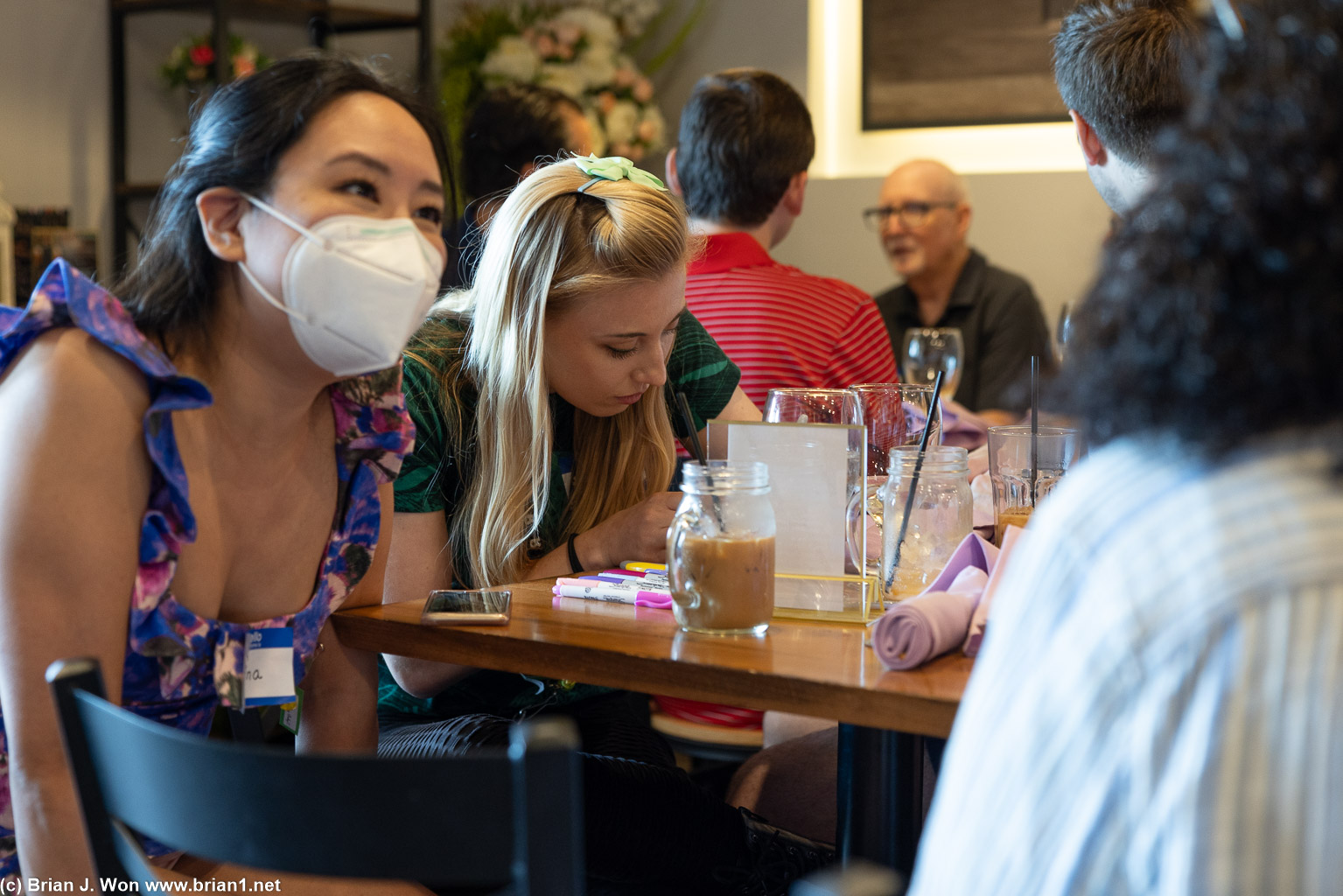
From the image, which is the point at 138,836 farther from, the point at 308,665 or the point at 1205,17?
the point at 1205,17

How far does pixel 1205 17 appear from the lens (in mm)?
656

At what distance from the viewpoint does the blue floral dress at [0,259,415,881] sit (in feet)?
3.39

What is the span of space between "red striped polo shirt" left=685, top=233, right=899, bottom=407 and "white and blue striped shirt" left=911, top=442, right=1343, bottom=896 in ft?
5.91

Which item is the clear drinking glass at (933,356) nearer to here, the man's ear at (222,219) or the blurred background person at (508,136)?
the blurred background person at (508,136)

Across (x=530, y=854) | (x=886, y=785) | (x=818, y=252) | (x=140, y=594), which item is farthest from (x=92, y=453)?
(x=818, y=252)

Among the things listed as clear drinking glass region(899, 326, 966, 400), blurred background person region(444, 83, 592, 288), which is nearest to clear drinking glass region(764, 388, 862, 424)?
clear drinking glass region(899, 326, 966, 400)

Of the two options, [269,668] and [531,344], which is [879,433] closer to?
[531,344]

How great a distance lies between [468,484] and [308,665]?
1.15 feet

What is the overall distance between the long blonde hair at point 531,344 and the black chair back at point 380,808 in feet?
2.58

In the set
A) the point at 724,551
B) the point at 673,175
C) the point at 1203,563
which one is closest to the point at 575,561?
the point at 724,551

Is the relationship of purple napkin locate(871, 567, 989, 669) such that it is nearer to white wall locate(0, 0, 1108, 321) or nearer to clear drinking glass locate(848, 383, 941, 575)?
clear drinking glass locate(848, 383, 941, 575)

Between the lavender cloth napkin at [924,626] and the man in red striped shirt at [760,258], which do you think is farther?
the man in red striped shirt at [760,258]

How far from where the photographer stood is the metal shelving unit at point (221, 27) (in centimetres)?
343

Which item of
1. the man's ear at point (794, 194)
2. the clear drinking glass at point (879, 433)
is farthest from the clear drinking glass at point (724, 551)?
the man's ear at point (794, 194)
